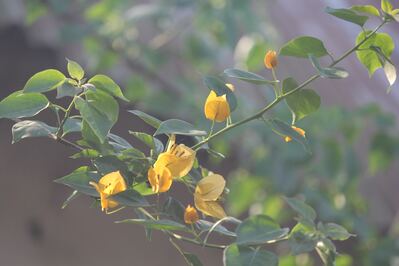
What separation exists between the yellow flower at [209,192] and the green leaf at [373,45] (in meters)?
0.14

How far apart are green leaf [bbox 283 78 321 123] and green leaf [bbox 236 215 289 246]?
0.31ft

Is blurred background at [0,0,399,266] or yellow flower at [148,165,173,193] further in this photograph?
blurred background at [0,0,399,266]

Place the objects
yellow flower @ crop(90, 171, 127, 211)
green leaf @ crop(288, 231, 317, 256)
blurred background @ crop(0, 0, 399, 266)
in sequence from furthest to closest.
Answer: blurred background @ crop(0, 0, 399, 266), green leaf @ crop(288, 231, 317, 256), yellow flower @ crop(90, 171, 127, 211)

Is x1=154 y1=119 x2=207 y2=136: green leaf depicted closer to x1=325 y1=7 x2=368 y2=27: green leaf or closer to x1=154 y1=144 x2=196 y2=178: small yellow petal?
x1=154 y1=144 x2=196 y2=178: small yellow petal

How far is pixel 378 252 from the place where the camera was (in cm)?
189

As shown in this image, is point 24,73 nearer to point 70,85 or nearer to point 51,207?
point 51,207

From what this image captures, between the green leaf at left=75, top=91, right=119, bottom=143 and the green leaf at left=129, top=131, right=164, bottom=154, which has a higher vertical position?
the green leaf at left=75, top=91, right=119, bottom=143

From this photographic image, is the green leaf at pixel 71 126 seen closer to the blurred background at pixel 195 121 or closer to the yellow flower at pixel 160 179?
the yellow flower at pixel 160 179

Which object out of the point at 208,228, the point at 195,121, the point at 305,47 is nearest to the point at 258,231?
the point at 208,228

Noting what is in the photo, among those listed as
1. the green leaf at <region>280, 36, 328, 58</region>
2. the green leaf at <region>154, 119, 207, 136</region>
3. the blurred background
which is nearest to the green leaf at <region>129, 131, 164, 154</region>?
the green leaf at <region>154, 119, 207, 136</region>

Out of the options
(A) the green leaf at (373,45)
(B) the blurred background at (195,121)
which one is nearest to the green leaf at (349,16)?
(A) the green leaf at (373,45)

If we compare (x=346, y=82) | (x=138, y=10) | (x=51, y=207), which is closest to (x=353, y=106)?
(x=346, y=82)

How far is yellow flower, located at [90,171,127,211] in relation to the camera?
1.75 ft

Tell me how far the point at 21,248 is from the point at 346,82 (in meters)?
0.92
